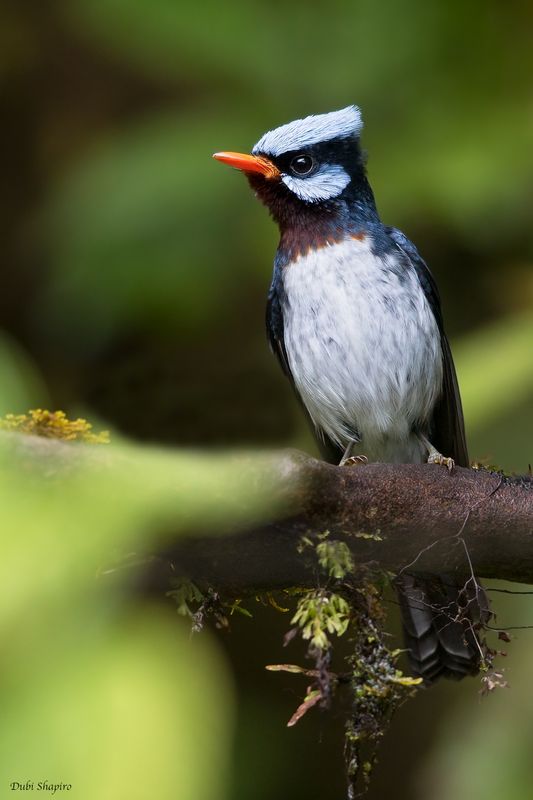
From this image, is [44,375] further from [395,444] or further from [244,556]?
[244,556]

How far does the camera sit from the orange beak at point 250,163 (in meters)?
3.87

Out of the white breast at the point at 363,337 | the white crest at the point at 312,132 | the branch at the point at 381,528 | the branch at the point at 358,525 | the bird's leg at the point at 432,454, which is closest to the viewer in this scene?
the branch at the point at 358,525

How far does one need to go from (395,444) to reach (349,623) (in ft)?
5.20

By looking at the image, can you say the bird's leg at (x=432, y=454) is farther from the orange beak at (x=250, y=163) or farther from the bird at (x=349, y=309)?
the orange beak at (x=250, y=163)

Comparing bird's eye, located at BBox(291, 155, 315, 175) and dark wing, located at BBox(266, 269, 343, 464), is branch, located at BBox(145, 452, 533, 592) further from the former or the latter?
bird's eye, located at BBox(291, 155, 315, 175)

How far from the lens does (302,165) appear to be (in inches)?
155

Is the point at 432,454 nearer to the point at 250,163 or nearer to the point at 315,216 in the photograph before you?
the point at 315,216

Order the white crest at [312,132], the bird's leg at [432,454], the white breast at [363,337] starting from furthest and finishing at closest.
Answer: the white crest at [312,132], the white breast at [363,337], the bird's leg at [432,454]

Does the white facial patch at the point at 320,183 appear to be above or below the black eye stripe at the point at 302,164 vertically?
below

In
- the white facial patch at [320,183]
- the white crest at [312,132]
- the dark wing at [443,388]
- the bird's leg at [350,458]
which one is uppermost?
the white crest at [312,132]

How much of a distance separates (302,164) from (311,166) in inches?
1.4

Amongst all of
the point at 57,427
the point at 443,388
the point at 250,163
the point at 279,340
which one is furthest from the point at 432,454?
the point at 57,427

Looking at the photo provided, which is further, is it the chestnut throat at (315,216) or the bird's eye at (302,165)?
the bird's eye at (302,165)

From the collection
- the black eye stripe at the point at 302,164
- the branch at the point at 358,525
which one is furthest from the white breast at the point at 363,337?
the branch at the point at 358,525
